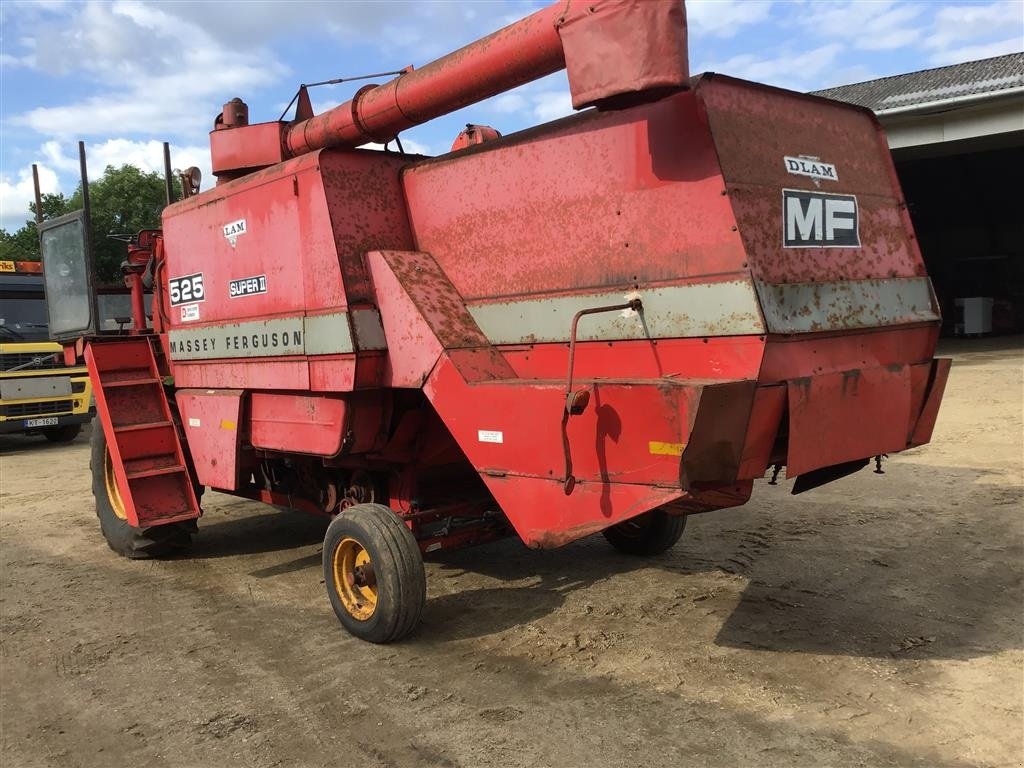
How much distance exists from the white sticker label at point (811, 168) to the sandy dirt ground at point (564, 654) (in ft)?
7.17

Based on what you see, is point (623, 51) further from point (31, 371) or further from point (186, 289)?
point (31, 371)

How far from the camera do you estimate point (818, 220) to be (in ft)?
11.9

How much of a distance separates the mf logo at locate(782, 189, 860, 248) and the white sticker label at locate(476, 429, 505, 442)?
1470mm

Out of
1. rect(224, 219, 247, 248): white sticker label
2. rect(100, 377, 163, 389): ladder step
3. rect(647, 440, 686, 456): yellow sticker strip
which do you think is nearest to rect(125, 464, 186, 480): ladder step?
rect(100, 377, 163, 389): ladder step

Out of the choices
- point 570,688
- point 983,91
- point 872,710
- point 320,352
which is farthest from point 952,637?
point 983,91

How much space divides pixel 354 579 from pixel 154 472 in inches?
80.8

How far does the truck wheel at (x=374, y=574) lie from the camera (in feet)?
13.1

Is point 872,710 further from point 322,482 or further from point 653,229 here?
point 322,482

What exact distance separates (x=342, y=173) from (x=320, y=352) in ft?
3.14

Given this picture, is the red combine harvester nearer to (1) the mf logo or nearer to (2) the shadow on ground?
(1) the mf logo

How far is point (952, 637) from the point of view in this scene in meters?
3.94

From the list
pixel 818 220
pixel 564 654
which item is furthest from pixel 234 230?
pixel 818 220

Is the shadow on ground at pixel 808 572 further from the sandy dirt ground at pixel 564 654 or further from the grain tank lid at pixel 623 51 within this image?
the grain tank lid at pixel 623 51

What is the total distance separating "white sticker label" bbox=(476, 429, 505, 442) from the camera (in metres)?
3.72
